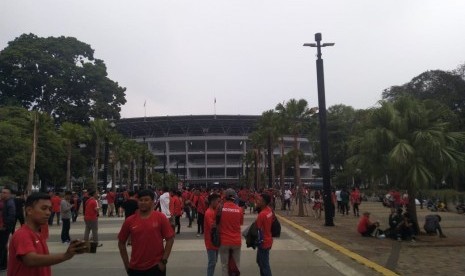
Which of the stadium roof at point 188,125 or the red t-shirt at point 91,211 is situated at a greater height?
the stadium roof at point 188,125

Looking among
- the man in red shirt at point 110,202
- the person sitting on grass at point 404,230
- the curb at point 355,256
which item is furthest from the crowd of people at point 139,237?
the man in red shirt at point 110,202

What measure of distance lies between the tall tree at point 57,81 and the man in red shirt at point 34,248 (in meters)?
55.0

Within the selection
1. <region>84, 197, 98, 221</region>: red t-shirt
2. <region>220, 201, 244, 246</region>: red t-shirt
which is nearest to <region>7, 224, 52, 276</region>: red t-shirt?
<region>220, 201, 244, 246</region>: red t-shirt

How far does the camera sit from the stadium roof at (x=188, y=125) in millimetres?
106812

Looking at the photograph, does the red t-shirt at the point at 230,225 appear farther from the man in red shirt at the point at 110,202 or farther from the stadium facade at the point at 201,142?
the stadium facade at the point at 201,142

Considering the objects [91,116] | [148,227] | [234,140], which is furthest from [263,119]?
[234,140]

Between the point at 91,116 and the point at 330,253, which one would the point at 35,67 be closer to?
the point at 91,116

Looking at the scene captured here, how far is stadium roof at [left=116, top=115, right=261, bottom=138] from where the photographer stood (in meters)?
107

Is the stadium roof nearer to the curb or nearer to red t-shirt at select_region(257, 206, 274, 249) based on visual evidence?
the curb

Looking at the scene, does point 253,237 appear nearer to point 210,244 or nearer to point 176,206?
point 210,244

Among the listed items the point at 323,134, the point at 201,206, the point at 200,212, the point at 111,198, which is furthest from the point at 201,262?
the point at 111,198

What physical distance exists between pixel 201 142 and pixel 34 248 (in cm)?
10996

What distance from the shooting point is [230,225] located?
753 cm

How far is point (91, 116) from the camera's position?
190ft
